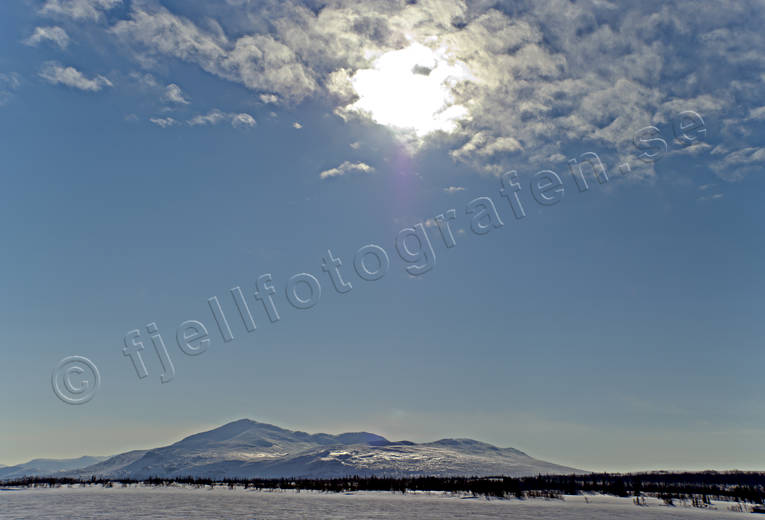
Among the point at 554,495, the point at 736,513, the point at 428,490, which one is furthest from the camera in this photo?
the point at 428,490

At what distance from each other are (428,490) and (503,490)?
37.0 ft

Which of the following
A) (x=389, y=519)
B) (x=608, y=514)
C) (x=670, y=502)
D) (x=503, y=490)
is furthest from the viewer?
(x=503, y=490)

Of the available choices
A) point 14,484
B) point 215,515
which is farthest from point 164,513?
point 14,484

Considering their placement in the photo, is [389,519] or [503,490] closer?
[389,519]

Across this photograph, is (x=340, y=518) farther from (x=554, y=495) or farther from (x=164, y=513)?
(x=554, y=495)

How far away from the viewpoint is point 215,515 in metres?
33.2

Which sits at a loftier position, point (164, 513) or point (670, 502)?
point (164, 513)

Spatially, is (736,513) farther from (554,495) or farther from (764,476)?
(764,476)

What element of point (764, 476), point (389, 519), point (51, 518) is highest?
point (51, 518)

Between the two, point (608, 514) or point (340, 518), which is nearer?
point (340, 518)

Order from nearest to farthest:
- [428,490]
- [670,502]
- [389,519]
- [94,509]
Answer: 1. [389,519]
2. [94,509]
3. [670,502]
4. [428,490]

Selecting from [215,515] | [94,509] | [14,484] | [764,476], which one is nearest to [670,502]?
[215,515]

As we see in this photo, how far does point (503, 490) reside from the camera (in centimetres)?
6525

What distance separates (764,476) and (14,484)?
159619 mm
